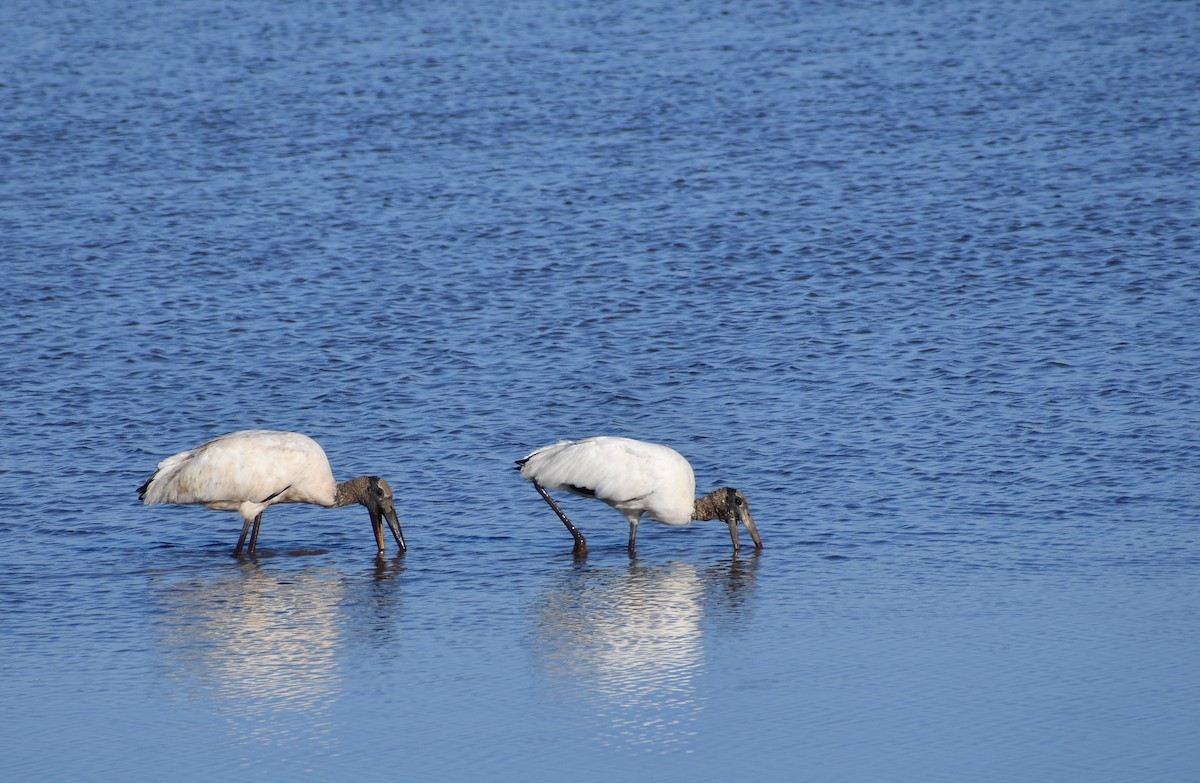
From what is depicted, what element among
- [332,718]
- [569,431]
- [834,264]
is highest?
[834,264]

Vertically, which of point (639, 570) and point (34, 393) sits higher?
point (34, 393)

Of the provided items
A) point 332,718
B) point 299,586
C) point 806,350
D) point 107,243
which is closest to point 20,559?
point 299,586

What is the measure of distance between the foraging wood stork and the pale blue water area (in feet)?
1.20

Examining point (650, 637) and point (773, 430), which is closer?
point (650, 637)

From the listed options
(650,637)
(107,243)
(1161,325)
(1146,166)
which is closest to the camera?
(650,637)

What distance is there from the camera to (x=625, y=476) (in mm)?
12727

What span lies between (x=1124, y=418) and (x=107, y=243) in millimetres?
12736

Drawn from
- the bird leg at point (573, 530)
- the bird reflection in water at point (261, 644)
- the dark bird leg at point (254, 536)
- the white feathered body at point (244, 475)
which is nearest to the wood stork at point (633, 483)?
the bird leg at point (573, 530)

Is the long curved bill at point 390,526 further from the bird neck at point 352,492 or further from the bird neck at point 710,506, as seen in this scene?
the bird neck at point 710,506

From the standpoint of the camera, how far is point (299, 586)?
11945 mm

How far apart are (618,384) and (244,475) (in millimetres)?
4766

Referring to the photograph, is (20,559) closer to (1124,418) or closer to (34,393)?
(34,393)

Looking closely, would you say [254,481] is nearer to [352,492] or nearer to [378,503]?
[352,492]

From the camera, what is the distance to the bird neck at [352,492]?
13016mm
